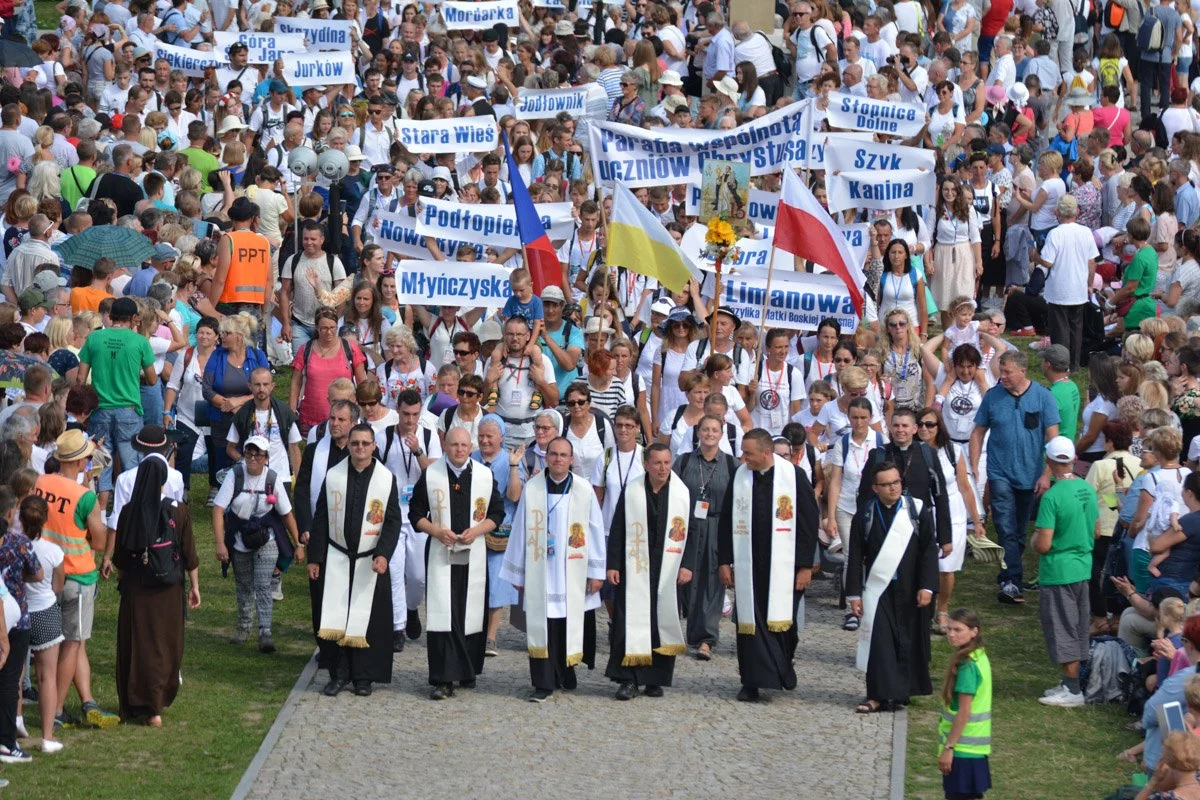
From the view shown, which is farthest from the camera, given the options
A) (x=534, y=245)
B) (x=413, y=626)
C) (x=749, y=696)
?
(x=534, y=245)

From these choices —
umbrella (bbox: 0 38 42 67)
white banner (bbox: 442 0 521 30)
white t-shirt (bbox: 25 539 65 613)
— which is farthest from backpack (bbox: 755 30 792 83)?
white t-shirt (bbox: 25 539 65 613)

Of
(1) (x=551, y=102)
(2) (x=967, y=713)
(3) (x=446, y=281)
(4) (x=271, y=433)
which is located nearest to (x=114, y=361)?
(4) (x=271, y=433)

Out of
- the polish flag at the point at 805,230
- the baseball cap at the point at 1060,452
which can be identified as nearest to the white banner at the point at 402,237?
the polish flag at the point at 805,230

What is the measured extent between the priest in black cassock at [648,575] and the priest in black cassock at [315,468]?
6.18ft

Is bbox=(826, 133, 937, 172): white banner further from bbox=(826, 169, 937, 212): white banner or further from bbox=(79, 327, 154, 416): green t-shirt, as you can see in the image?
bbox=(79, 327, 154, 416): green t-shirt

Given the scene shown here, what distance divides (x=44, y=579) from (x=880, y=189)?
32.2ft

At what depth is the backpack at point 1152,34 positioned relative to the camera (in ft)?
95.8

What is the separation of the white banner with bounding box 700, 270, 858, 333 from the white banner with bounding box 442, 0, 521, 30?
35.5ft

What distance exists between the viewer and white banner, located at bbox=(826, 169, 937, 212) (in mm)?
19516

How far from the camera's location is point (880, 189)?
772 inches

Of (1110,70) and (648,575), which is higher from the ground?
(1110,70)

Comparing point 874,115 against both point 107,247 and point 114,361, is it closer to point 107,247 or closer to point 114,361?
point 107,247

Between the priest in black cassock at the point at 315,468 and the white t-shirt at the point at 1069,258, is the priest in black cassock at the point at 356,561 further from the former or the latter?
the white t-shirt at the point at 1069,258

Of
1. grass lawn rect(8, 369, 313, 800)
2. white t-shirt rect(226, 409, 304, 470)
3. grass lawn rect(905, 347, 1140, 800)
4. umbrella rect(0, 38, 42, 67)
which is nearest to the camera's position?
grass lawn rect(8, 369, 313, 800)
